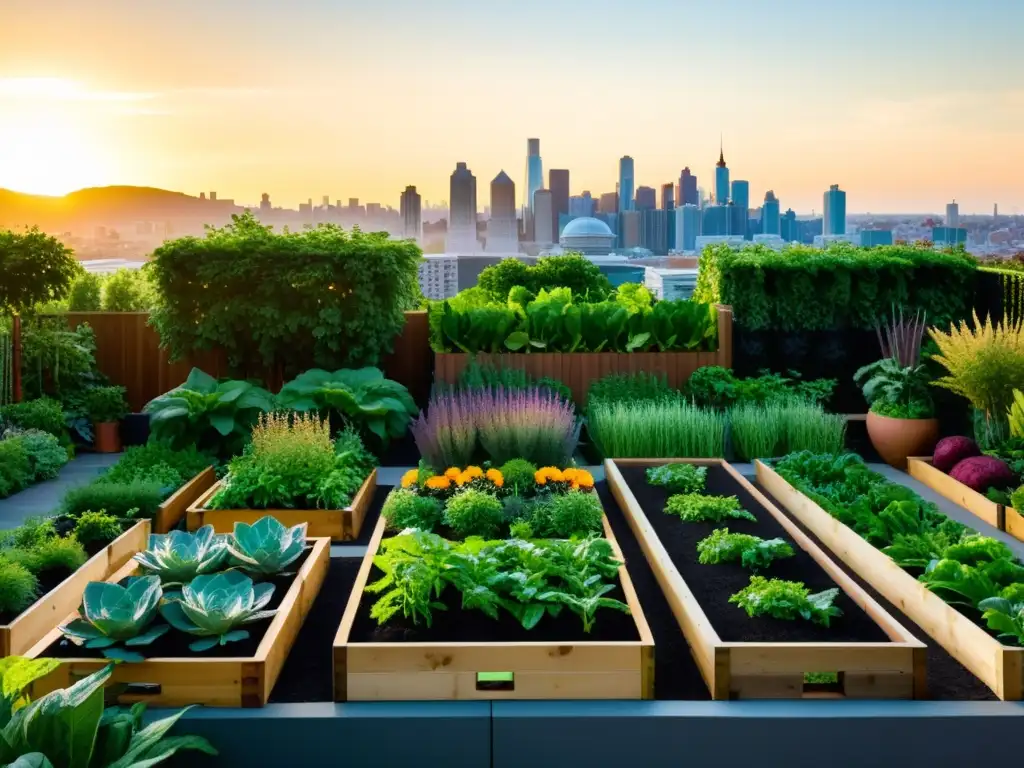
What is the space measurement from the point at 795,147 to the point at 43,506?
13.1 meters

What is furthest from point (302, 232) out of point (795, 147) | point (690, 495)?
point (795, 147)

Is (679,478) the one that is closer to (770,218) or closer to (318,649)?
(318,649)

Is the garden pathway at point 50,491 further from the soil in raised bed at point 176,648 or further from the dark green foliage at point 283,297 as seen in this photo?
the soil in raised bed at point 176,648

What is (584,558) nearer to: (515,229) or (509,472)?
(509,472)

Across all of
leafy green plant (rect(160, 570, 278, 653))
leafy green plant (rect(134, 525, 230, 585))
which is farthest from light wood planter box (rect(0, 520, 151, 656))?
leafy green plant (rect(160, 570, 278, 653))

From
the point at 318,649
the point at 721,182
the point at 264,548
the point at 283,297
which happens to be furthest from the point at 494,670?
the point at 721,182

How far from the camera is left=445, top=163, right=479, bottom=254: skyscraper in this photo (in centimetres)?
4866

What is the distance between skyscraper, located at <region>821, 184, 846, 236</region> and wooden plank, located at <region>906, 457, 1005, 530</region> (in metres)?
36.7

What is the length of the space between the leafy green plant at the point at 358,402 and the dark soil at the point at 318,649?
2.62 metres

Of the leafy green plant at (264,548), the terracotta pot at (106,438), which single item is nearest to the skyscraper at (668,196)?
the terracotta pot at (106,438)

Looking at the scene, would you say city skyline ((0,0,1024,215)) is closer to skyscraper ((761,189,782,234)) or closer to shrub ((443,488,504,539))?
shrub ((443,488,504,539))

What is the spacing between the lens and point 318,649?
462 centimetres

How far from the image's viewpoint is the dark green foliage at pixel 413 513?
594cm

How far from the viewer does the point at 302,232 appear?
10625mm
